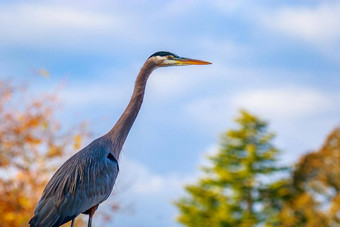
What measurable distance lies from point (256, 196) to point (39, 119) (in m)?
21.1

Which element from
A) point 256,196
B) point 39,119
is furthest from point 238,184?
point 39,119

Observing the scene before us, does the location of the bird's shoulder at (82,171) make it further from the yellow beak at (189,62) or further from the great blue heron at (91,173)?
the yellow beak at (189,62)

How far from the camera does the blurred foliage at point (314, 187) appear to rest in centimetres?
3059

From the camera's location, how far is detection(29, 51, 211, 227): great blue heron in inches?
262

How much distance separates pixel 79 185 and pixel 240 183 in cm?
2828

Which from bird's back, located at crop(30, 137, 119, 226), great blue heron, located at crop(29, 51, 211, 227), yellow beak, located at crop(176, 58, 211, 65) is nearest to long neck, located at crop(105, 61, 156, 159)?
great blue heron, located at crop(29, 51, 211, 227)

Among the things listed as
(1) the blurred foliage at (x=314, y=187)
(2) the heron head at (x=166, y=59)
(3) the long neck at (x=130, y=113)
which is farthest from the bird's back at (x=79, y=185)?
(1) the blurred foliage at (x=314, y=187)

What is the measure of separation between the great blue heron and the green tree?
89.0ft

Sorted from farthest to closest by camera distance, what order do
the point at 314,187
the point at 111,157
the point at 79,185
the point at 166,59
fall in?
the point at 314,187
the point at 111,157
the point at 166,59
the point at 79,185

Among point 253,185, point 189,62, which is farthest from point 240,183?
point 189,62

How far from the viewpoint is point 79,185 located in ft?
22.5

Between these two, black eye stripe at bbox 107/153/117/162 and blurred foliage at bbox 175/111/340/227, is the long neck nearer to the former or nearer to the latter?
black eye stripe at bbox 107/153/117/162

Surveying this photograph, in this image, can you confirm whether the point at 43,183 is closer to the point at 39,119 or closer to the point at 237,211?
the point at 39,119

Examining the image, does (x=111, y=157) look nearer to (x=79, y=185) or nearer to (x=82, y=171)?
(x=82, y=171)
